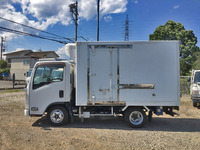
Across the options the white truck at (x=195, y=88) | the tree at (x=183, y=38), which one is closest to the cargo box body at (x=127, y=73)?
the white truck at (x=195, y=88)

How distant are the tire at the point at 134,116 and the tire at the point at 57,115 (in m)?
2.19

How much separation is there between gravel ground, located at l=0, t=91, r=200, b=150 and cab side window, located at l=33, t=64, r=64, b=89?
163 centimetres

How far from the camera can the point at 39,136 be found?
4.70m

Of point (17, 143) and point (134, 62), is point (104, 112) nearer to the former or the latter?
point (134, 62)

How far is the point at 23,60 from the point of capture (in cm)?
3278

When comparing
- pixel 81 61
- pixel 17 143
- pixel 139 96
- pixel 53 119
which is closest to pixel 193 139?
pixel 139 96

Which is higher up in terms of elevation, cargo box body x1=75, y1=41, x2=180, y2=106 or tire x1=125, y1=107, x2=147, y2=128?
cargo box body x1=75, y1=41, x2=180, y2=106

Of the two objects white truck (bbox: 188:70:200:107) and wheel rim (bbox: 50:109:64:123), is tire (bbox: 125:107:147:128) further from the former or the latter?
white truck (bbox: 188:70:200:107)

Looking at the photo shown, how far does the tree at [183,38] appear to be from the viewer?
20.4 m

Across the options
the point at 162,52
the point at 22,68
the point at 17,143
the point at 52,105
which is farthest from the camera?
the point at 22,68

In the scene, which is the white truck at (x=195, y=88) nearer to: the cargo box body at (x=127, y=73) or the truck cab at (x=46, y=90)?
the cargo box body at (x=127, y=73)

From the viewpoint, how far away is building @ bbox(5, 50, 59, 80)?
3166 centimetres

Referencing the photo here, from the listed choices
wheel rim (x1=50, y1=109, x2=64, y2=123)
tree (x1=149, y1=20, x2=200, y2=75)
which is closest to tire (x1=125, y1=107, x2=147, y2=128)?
wheel rim (x1=50, y1=109, x2=64, y2=123)

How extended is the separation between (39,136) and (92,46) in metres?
3.31
